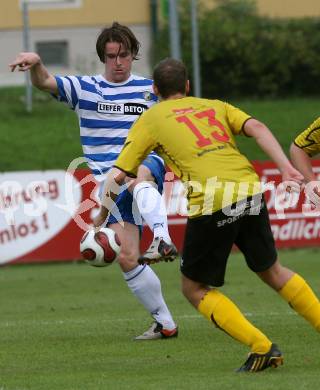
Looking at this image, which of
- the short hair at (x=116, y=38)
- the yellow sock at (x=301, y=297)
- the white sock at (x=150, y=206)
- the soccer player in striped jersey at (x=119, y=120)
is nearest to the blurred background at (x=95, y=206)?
the yellow sock at (x=301, y=297)

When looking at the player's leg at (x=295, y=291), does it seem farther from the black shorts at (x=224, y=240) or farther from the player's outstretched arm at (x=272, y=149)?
the player's outstretched arm at (x=272, y=149)

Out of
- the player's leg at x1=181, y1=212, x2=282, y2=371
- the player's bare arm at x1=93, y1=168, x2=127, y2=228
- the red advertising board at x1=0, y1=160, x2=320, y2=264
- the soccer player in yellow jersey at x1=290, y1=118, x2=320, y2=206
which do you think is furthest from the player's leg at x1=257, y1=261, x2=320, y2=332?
the red advertising board at x1=0, y1=160, x2=320, y2=264

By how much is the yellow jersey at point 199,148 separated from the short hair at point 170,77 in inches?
2.6

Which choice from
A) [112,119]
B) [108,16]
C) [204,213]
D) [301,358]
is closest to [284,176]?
[204,213]

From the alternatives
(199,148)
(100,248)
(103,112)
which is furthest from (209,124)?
(103,112)

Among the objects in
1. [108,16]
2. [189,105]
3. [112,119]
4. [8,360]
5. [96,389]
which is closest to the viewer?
[96,389]

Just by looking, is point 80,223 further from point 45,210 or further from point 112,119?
point 112,119

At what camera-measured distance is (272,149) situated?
22.1 ft

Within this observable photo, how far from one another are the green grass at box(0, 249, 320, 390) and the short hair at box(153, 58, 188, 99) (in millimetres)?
1659

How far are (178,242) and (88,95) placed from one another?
27.1ft

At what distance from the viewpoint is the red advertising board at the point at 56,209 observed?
627 inches

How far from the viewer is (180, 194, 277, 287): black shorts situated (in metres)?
6.89

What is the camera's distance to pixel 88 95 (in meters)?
8.68

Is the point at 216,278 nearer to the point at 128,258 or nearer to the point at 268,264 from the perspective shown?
the point at 268,264
